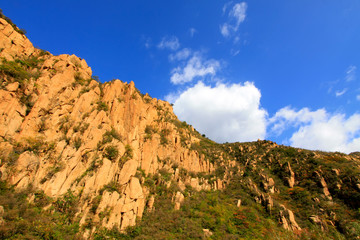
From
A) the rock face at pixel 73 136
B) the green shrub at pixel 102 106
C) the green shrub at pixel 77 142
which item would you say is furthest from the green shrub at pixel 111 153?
the green shrub at pixel 102 106

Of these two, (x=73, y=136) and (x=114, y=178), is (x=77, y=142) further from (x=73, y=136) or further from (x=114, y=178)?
(x=114, y=178)

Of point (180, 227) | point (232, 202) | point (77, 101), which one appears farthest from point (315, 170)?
point (77, 101)

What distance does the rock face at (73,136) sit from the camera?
1480cm

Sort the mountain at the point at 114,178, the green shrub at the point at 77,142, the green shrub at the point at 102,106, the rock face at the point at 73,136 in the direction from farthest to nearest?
the green shrub at the point at 102,106 < the green shrub at the point at 77,142 < the rock face at the point at 73,136 < the mountain at the point at 114,178

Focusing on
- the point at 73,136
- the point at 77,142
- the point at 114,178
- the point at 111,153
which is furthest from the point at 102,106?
the point at 114,178

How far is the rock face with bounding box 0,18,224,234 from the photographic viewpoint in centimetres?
1480

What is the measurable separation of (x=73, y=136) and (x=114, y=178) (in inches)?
280

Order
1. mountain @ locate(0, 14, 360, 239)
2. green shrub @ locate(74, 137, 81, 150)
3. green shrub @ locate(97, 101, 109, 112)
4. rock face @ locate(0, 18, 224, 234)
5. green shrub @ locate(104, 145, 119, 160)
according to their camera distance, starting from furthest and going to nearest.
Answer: green shrub @ locate(97, 101, 109, 112), green shrub @ locate(104, 145, 119, 160), green shrub @ locate(74, 137, 81, 150), rock face @ locate(0, 18, 224, 234), mountain @ locate(0, 14, 360, 239)

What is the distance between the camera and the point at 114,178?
1841cm

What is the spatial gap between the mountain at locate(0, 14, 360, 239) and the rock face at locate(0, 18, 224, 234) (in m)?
→ 0.10

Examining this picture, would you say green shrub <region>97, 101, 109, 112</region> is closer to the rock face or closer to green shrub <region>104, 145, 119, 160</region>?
the rock face

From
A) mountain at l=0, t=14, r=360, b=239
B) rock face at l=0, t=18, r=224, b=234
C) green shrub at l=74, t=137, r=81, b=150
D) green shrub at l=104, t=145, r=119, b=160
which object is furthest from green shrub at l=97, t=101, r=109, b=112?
green shrub at l=104, t=145, r=119, b=160

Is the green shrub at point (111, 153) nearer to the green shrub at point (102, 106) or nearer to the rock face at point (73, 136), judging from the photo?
the rock face at point (73, 136)

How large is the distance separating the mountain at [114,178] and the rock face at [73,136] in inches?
4.0
